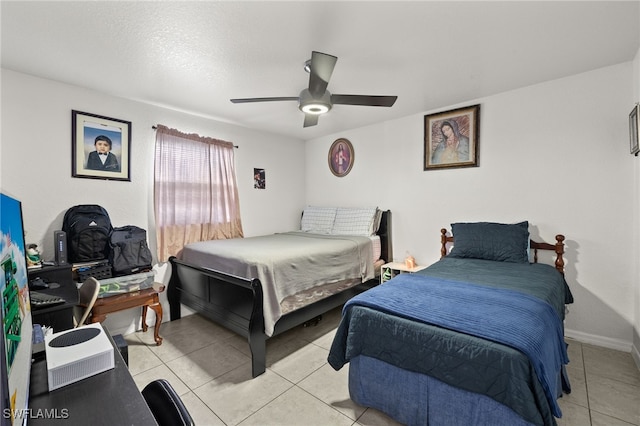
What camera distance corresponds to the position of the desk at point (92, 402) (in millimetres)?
732

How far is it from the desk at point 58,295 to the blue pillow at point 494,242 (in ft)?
10.2

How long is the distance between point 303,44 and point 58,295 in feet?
→ 8.25

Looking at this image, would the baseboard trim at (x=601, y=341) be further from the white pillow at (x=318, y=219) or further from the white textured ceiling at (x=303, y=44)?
the white pillow at (x=318, y=219)

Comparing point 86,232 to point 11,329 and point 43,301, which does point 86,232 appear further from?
point 11,329

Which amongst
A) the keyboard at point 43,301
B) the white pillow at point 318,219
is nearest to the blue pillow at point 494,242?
the white pillow at point 318,219

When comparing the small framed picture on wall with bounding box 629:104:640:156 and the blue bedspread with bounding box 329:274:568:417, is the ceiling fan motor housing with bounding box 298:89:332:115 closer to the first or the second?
the blue bedspread with bounding box 329:274:568:417

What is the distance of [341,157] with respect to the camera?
446 cm

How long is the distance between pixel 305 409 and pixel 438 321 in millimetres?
1058

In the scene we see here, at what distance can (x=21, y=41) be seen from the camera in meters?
1.95

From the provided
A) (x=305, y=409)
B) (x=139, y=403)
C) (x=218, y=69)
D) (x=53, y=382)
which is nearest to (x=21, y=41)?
(x=218, y=69)

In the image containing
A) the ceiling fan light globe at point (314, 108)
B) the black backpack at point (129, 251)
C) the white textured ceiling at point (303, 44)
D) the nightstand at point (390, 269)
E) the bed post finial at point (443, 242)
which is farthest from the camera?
the nightstand at point (390, 269)

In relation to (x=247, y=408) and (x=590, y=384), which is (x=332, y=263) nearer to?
(x=247, y=408)

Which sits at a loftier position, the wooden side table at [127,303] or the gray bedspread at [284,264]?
the gray bedspread at [284,264]

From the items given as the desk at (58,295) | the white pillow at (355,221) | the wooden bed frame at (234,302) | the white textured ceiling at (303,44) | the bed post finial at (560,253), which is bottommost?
the wooden bed frame at (234,302)
